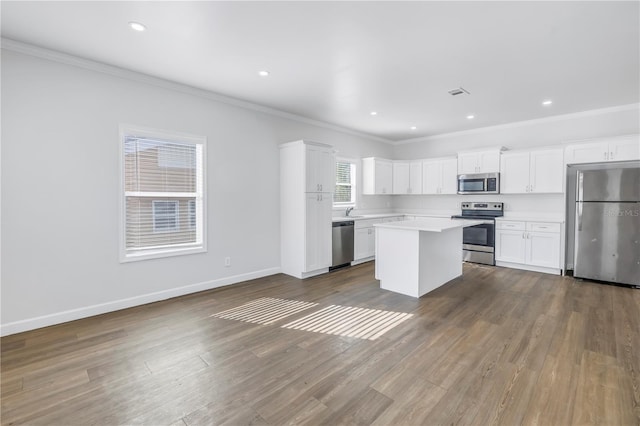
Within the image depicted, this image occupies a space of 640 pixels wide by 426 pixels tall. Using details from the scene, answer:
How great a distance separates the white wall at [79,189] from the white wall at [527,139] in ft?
15.6

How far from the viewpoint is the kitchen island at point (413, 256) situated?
3.92 metres

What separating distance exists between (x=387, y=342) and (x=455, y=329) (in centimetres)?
78

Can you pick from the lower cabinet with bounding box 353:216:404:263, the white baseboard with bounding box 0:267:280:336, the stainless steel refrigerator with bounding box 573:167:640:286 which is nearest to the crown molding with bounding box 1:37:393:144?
the lower cabinet with bounding box 353:216:404:263

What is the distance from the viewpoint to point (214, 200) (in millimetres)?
4352

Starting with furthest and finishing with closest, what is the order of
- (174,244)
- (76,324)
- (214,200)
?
(214,200)
(174,244)
(76,324)

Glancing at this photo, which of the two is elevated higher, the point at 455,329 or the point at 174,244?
the point at 174,244

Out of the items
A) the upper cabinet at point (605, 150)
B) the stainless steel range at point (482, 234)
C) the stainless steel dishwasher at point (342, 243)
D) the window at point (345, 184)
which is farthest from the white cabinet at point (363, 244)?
the upper cabinet at point (605, 150)

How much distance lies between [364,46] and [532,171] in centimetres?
436

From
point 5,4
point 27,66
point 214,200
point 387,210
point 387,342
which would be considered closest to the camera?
point 5,4

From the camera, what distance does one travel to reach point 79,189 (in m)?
3.26

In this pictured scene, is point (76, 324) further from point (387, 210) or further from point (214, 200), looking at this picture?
point (387, 210)

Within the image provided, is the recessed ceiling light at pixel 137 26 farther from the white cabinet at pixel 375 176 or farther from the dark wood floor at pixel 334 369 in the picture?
the white cabinet at pixel 375 176

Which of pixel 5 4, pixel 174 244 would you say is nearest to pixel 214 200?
pixel 174 244

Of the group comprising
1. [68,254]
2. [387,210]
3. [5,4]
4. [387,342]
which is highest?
[5,4]
